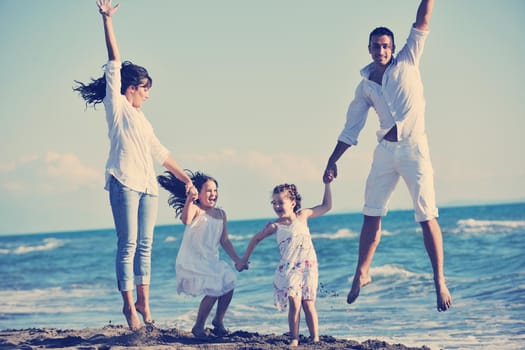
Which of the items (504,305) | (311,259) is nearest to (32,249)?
(504,305)

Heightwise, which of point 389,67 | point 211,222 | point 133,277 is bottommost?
point 133,277

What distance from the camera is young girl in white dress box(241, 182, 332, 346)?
561 centimetres

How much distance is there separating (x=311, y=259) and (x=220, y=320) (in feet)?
2.98

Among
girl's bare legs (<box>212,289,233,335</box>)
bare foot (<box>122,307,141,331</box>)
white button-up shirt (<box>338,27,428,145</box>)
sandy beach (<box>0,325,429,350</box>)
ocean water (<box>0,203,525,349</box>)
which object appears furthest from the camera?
ocean water (<box>0,203,525,349</box>)

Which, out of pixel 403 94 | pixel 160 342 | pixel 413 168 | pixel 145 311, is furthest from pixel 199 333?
pixel 403 94

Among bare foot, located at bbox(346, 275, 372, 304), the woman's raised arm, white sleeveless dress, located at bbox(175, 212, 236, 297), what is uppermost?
the woman's raised arm

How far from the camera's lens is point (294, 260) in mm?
5707

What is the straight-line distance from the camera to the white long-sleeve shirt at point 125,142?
5648 millimetres

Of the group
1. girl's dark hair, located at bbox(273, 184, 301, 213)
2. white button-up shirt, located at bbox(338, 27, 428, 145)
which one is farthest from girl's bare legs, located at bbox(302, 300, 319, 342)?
white button-up shirt, located at bbox(338, 27, 428, 145)

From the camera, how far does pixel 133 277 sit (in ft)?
19.2

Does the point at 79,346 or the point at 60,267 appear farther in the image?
the point at 60,267

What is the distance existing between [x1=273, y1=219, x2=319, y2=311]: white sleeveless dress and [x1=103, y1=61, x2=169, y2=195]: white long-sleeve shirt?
1.11m

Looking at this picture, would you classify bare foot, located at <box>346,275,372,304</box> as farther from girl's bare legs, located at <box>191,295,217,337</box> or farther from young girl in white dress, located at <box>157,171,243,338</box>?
girl's bare legs, located at <box>191,295,217,337</box>

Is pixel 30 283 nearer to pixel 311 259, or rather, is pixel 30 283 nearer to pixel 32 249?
pixel 311 259
